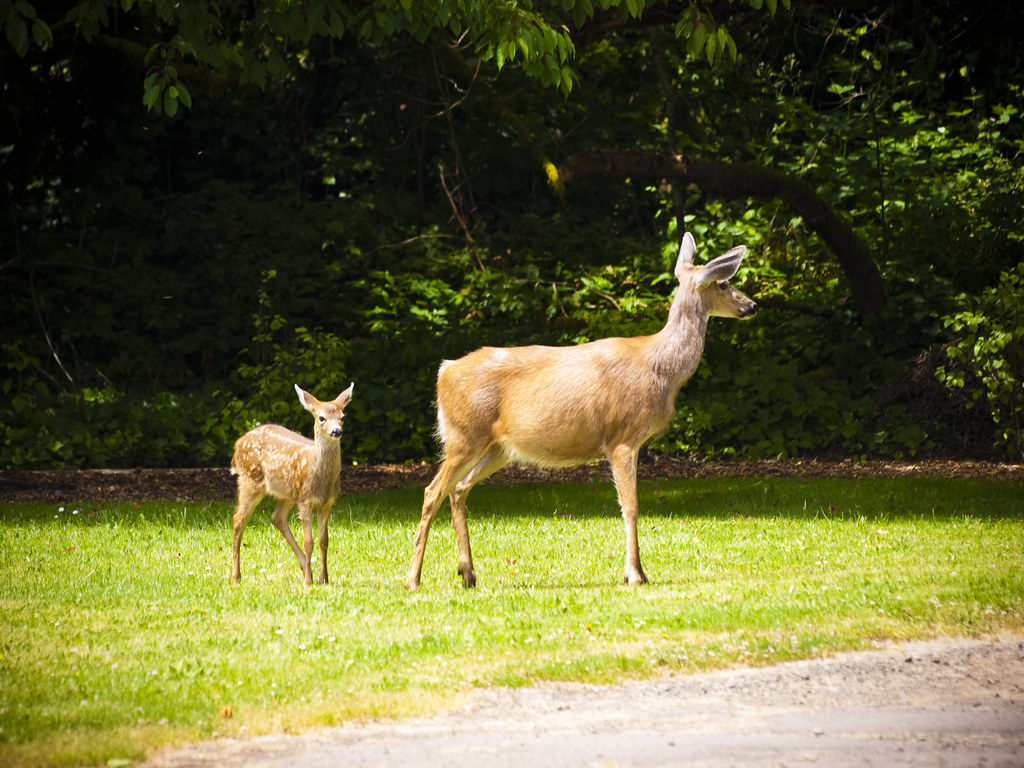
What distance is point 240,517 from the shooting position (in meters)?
8.50

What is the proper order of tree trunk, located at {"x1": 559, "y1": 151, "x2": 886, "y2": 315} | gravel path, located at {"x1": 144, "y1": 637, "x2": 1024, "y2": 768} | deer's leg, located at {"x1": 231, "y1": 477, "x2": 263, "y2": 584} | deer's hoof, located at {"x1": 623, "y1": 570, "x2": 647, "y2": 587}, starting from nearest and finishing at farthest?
gravel path, located at {"x1": 144, "y1": 637, "x2": 1024, "y2": 768} < deer's hoof, located at {"x1": 623, "y1": 570, "x2": 647, "y2": 587} < deer's leg, located at {"x1": 231, "y1": 477, "x2": 263, "y2": 584} < tree trunk, located at {"x1": 559, "y1": 151, "x2": 886, "y2": 315}

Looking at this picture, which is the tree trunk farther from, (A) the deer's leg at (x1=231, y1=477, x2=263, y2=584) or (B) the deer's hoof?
(B) the deer's hoof

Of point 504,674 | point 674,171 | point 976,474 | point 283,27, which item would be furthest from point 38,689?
point 674,171

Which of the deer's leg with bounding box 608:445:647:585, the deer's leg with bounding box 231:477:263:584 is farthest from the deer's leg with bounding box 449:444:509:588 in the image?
the deer's leg with bounding box 231:477:263:584

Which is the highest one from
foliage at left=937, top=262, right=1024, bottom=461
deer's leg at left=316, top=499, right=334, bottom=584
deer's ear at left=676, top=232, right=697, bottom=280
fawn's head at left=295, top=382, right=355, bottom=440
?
deer's ear at left=676, top=232, right=697, bottom=280

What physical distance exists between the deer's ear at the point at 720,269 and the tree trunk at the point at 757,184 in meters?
Result: 7.31

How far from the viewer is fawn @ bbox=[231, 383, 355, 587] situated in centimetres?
816

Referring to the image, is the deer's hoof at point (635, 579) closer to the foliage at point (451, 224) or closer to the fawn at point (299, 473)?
the fawn at point (299, 473)

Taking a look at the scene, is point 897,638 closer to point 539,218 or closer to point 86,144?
point 539,218

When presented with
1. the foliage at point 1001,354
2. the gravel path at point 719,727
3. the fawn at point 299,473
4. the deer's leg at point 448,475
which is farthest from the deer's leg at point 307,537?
the foliage at point 1001,354

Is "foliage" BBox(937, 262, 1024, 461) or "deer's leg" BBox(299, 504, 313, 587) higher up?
"foliage" BBox(937, 262, 1024, 461)

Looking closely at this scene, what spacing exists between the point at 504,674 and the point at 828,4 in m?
12.4

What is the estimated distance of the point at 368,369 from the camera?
16.8 meters

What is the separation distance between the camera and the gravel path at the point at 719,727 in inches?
180
